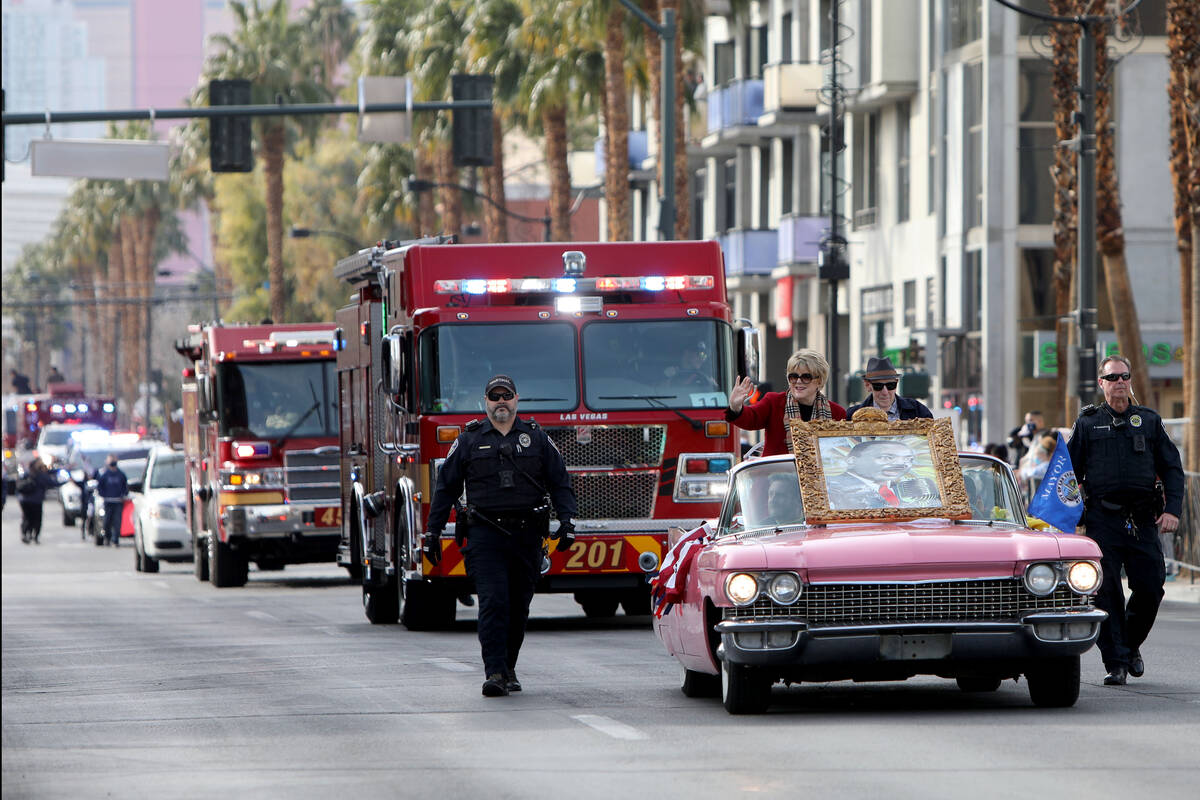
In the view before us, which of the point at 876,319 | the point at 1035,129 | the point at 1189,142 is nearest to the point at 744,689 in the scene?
the point at 1189,142

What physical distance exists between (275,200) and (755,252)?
640 inches

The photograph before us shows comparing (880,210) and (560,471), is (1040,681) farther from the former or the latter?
(880,210)

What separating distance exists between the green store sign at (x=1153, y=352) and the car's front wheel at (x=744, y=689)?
31057 mm

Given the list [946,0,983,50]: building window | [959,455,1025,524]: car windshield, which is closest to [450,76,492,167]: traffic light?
[946,0,983,50]: building window

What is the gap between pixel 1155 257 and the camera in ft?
144

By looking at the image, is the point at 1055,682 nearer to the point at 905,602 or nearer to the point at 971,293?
the point at 905,602

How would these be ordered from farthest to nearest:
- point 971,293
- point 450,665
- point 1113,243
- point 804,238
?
point 804,238 < point 971,293 < point 1113,243 < point 450,665

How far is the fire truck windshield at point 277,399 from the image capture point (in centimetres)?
2830

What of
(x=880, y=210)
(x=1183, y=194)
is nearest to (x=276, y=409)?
(x=1183, y=194)

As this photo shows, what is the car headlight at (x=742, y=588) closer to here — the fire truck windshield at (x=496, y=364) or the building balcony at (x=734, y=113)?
the fire truck windshield at (x=496, y=364)

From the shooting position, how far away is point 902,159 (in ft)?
161

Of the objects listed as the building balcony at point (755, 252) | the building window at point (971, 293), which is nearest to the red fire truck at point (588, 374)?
the building window at point (971, 293)

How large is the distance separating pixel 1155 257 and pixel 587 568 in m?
27.0

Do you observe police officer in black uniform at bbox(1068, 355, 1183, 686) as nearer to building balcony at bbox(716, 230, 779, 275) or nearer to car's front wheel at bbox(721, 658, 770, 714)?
car's front wheel at bbox(721, 658, 770, 714)
